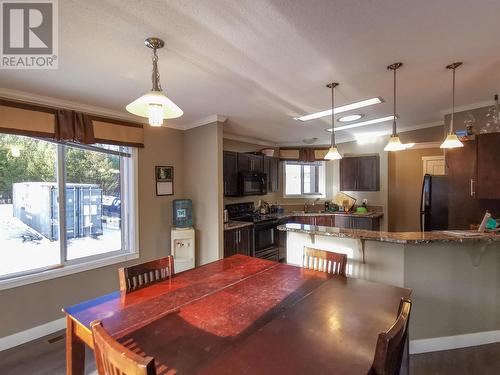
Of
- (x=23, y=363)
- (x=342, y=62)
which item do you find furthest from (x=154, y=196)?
(x=342, y=62)

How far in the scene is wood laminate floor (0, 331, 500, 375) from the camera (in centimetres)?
198

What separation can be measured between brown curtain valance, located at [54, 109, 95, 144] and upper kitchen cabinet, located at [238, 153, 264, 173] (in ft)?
7.37

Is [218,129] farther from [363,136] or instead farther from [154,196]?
[363,136]

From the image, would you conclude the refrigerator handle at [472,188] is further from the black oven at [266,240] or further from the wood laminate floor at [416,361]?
the black oven at [266,240]

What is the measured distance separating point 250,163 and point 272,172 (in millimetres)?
759

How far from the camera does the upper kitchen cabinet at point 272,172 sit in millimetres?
5027

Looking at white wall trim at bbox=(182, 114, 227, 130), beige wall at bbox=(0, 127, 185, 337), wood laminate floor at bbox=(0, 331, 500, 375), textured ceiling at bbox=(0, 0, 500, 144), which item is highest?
textured ceiling at bbox=(0, 0, 500, 144)

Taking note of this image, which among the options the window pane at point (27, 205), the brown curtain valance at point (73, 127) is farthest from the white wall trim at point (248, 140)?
the window pane at point (27, 205)

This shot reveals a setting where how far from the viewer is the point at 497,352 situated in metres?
2.18

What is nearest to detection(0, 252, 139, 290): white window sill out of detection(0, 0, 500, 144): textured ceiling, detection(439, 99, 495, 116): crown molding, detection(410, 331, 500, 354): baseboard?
detection(0, 0, 500, 144): textured ceiling

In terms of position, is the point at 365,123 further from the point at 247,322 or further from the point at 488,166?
the point at 247,322

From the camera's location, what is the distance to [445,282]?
2178 mm

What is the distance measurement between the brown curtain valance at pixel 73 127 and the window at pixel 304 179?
387 centimetres

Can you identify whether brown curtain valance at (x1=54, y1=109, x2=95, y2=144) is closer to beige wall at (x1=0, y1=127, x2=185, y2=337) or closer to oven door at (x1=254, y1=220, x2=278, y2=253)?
beige wall at (x1=0, y1=127, x2=185, y2=337)
